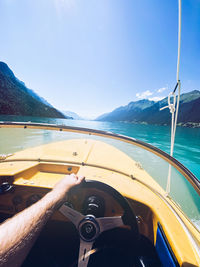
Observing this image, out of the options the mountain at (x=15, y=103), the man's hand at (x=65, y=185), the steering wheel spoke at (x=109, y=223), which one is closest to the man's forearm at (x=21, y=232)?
the man's hand at (x=65, y=185)

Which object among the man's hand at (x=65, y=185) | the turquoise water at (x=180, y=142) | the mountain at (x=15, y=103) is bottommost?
the turquoise water at (x=180, y=142)

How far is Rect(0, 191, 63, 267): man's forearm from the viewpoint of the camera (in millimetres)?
492

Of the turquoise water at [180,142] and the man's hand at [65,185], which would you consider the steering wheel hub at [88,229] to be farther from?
the turquoise water at [180,142]

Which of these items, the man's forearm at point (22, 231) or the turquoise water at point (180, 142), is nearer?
the man's forearm at point (22, 231)

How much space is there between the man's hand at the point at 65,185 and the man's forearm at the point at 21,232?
0.43ft

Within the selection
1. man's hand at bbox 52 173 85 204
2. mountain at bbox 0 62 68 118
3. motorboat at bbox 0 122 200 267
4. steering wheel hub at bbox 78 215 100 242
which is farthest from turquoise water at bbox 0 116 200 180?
mountain at bbox 0 62 68 118

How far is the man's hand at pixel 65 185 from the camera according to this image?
0.86 metres

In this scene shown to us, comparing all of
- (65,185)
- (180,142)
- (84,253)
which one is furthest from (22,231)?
(180,142)

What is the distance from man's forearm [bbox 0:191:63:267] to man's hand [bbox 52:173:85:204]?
131mm

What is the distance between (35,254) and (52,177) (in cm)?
91

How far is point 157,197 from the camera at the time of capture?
1.53m

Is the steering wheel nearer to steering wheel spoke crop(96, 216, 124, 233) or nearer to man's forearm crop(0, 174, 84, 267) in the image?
steering wheel spoke crop(96, 216, 124, 233)

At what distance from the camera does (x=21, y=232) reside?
1.86ft

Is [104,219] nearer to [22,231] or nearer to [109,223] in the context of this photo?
[109,223]
